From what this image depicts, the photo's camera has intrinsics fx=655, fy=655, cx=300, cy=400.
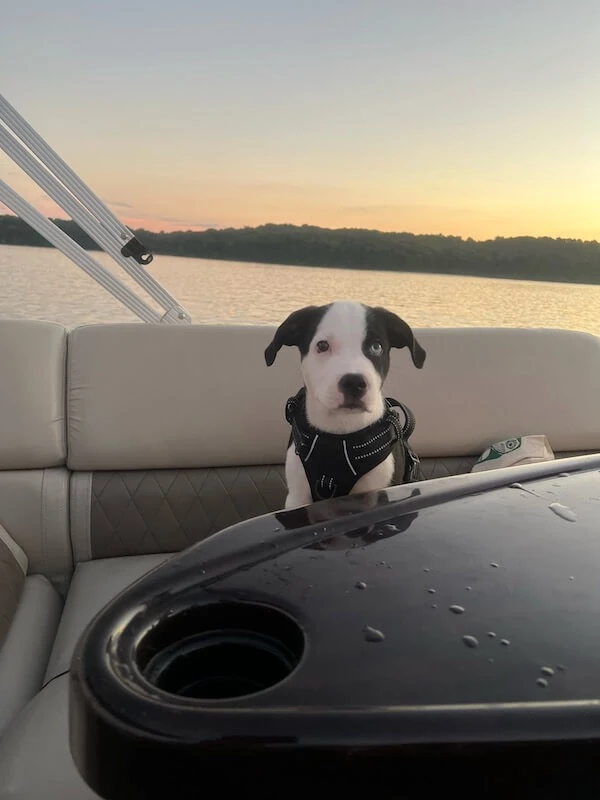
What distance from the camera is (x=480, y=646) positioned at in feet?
1.58

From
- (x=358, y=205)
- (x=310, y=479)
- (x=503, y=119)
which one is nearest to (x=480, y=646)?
(x=310, y=479)

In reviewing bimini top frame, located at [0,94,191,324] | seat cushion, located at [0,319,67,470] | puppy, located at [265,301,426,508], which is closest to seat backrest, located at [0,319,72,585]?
seat cushion, located at [0,319,67,470]

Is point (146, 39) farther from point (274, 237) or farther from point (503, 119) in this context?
point (503, 119)

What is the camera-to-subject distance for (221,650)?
1.60ft

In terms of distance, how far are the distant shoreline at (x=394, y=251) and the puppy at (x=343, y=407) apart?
928 mm

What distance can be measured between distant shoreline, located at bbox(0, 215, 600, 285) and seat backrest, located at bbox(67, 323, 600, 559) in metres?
0.59

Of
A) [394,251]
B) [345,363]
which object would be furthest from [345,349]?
[394,251]

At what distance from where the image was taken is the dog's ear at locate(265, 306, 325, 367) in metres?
1.64

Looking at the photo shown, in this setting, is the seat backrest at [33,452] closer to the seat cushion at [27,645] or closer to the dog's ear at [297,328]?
the seat cushion at [27,645]

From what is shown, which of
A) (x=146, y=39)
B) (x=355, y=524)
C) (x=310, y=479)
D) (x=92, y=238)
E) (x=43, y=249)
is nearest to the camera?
(x=355, y=524)

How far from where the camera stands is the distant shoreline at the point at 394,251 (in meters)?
2.51

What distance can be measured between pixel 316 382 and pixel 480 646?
3.67 ft

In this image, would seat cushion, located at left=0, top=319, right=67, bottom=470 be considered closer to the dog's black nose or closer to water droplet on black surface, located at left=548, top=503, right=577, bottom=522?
the dog's black nose

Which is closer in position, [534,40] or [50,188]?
[50,188]
